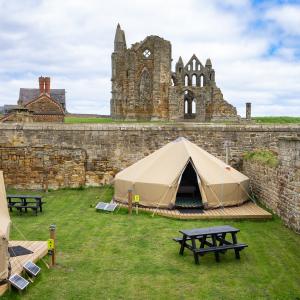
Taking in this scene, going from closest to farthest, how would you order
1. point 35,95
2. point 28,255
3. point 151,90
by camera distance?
point 28,255 < point 151,90 < point 35,95

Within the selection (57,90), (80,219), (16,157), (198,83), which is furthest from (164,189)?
(57,90)

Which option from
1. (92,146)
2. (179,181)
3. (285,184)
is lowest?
(179,181)

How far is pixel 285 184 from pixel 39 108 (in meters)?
29.8

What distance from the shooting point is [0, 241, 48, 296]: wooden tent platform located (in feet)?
25.7

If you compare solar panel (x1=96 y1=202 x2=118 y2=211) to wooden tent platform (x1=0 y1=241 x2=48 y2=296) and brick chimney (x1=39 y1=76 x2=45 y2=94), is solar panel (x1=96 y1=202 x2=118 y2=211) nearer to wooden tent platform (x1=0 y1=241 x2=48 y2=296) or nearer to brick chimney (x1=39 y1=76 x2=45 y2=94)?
wooden tent platform (x1=0 y1=241 x2=48 y2=296)

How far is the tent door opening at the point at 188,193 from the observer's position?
14031 mm

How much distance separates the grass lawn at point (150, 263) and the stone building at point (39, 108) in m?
14.8

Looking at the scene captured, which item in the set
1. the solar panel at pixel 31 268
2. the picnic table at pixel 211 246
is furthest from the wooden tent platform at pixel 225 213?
the solar panel at pixel 31 268

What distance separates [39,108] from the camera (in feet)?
125

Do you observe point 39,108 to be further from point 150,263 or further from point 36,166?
point 150,263

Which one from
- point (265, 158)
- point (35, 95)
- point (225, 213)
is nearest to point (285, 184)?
point (225, 213)

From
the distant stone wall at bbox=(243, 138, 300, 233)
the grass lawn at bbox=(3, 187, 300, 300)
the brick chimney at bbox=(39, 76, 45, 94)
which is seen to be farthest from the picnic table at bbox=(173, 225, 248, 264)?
the brick chimney at bbox=(39, 76, 45, 94)

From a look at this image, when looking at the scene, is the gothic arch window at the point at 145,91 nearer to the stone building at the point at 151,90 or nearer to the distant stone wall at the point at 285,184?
the stone building at the point at 151,90

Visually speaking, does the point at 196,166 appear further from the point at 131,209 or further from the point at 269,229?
the point at 269,229
